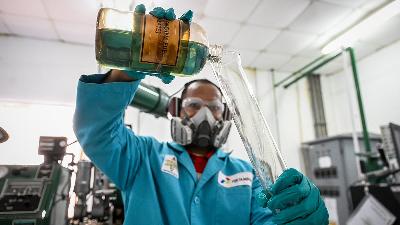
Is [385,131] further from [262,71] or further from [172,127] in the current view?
[262,71]

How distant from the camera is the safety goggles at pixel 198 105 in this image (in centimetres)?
133

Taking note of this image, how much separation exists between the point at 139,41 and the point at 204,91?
0.68 meters

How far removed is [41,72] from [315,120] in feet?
12.4

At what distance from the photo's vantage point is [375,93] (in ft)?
12.7

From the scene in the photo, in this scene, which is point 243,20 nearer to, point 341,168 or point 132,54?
point 341,168

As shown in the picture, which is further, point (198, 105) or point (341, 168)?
point (341, 168)

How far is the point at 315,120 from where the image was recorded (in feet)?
14.3

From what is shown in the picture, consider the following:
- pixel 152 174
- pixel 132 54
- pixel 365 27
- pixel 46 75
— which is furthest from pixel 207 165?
pixel 365 27

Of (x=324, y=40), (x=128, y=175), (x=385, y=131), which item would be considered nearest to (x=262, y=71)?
(x=324, y=40)

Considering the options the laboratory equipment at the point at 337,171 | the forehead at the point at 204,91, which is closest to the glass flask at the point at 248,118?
the forehead at the point at 204,91

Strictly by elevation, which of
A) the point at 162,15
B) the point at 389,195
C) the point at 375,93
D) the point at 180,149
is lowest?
the point at 389,195

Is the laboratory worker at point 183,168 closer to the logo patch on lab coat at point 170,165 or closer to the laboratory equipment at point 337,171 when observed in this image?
the logo patch on lab coat at point 170,165

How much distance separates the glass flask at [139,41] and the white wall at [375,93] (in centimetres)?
382

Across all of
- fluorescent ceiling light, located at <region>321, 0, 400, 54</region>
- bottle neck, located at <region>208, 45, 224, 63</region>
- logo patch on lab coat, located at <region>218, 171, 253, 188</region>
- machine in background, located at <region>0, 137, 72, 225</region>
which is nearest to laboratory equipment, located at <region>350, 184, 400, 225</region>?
logo patch on lab coat, located at <region>218, 171, 253, 188</region>
